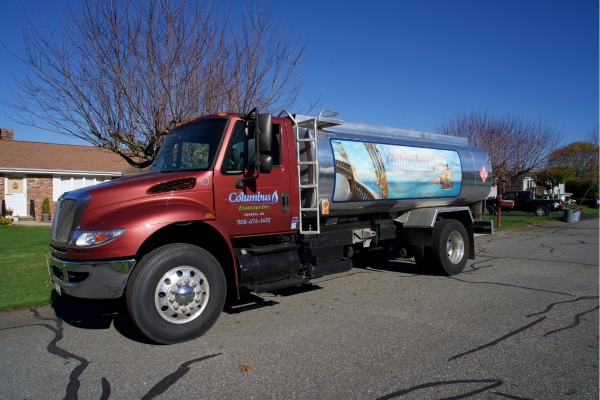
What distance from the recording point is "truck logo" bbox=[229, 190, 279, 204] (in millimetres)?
5969

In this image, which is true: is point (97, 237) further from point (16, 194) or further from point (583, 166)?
point (583, 166)

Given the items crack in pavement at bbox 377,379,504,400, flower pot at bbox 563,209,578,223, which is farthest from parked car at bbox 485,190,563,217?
crack in pavement at bbox 377,379,504,400

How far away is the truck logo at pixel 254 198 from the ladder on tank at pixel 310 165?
1.75ft

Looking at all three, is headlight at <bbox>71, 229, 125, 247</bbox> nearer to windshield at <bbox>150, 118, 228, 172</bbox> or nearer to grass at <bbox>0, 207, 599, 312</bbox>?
windshield at <bbox>150, 118, 228, 172</bbox>

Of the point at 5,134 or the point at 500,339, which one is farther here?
the point at 5,134

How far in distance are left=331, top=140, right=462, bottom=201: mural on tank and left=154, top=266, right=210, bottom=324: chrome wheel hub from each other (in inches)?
109

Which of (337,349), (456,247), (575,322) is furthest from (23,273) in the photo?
(575,322)

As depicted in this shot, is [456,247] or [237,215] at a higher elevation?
[237,215]

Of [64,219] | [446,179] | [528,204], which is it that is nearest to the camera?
[64,219]

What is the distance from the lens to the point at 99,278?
4891 millimetres

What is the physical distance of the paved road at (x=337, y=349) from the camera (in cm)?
400

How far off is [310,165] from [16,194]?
2147 cm

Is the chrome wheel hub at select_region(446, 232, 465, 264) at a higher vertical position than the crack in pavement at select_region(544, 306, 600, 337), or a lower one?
higher

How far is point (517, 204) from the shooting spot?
3475 centimetres
